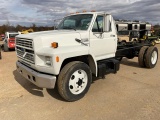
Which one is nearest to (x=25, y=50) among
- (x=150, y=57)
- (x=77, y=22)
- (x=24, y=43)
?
(x=24, y=43)

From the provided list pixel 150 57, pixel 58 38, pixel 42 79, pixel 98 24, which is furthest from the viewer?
pixel 150 57

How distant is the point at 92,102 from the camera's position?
456cm

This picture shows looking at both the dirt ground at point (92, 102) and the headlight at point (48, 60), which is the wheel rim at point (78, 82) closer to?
the dirt ground at point (92, 102)

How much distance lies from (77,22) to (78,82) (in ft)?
6.16

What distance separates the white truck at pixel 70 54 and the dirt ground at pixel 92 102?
0.41 metres

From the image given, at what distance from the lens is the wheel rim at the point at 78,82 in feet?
14.8

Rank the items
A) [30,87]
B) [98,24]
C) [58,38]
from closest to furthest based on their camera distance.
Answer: [58,38]
[98,24]
[30,87]

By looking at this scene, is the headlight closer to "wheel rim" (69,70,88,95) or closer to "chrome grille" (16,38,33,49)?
"chrome grille" (16,38,33,49)

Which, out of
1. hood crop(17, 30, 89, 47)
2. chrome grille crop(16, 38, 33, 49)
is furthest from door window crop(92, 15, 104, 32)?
chrome grille crop(16, 38, 33, 49)

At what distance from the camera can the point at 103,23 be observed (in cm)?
517

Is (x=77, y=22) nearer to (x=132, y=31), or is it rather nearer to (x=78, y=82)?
(x=78, y=82)

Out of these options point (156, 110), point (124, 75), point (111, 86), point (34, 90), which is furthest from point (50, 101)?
point (124, 75)

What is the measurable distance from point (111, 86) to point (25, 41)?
2929 mm

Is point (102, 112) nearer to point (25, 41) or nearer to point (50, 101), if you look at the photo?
point (50, 101)
